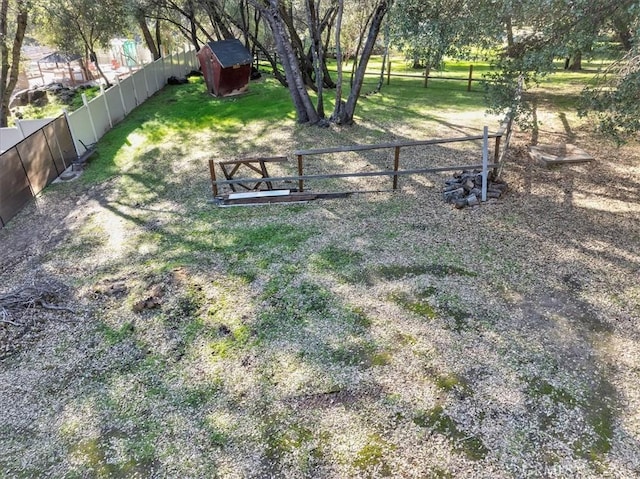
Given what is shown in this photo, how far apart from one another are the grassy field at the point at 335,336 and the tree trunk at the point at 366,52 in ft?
16.5

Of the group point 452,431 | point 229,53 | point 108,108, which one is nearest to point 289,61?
point 108,108

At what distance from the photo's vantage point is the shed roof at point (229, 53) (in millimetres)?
18266

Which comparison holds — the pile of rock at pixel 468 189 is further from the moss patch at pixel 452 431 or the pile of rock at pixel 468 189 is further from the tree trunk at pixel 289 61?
the tree trunk at pixel 289 61

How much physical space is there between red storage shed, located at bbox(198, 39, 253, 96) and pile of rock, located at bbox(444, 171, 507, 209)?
12.8 metres

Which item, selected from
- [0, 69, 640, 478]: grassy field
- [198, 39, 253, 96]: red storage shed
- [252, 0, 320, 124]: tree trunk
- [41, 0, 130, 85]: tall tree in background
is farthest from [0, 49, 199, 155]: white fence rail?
[252, 0, 320, 124]: tree trunk

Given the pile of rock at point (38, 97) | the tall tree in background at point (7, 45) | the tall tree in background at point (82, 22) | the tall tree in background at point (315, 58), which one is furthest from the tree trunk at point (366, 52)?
the pile of rock at point (38, 97)

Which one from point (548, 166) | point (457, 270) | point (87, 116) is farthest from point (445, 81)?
point (457, 270)

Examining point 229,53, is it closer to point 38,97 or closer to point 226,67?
point 226,67

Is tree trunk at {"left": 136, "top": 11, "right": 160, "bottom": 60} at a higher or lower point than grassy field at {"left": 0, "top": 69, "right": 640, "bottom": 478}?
higher

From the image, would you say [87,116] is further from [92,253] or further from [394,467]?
[394,467]

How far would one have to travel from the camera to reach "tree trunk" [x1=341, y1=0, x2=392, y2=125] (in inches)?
451

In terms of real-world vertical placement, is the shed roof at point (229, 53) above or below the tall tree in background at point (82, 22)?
below

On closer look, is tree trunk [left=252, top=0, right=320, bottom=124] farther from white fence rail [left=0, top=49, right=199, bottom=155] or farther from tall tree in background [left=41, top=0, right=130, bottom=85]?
tall tree in background [left=41, top=0, right=130, bottom=85]

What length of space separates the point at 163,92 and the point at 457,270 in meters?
18.7
